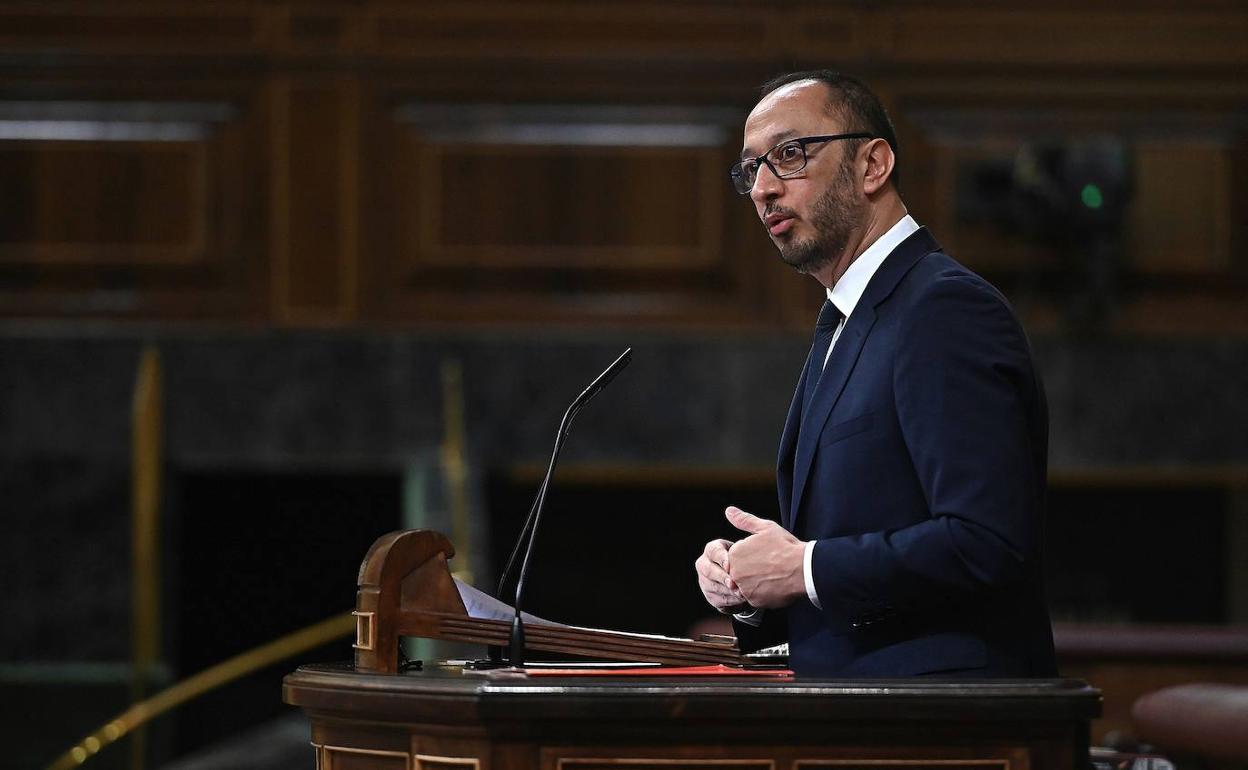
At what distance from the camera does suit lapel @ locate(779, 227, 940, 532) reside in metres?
2.07

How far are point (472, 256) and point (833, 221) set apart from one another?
11.0 ft

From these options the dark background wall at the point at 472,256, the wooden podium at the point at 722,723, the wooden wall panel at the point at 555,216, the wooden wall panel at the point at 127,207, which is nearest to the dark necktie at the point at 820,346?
the wooden podium at the point at 722,723

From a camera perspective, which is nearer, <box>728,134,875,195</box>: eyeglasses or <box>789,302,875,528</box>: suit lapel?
<box>789,302,875,528</box>: suit lapel

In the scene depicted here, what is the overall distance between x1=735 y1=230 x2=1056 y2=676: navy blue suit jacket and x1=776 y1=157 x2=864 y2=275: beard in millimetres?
116

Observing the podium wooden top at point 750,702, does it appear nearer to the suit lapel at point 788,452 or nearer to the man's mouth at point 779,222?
the suit lapel at point 788,452

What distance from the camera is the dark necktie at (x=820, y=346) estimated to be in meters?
2.21

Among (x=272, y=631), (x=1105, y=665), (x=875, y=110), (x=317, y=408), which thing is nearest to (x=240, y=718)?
(x=272, y=631)

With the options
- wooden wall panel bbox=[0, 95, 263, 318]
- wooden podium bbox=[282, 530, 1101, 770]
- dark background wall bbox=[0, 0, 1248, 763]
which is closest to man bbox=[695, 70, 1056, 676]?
wooden podium bbox=[282, 530, 1101, 770]

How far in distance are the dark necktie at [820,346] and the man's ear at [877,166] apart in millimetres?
161

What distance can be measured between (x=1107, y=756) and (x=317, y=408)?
3.23 metres

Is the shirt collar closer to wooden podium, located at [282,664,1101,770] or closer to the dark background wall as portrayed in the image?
wooden podium, located at [282,664,1101,770]

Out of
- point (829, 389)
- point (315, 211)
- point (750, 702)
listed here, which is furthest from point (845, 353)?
point (315, 211)

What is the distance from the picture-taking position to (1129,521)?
5.80 m

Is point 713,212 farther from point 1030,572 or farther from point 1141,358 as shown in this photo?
point 1030,572
